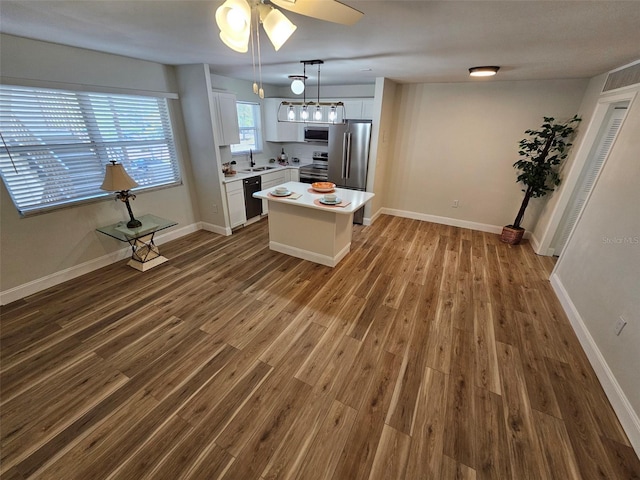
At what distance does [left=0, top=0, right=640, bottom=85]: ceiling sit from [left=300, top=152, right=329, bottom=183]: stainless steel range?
2307 millimetres

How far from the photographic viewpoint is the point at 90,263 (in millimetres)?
3213

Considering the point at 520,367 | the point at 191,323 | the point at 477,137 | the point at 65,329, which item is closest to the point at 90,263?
the point at 65,329

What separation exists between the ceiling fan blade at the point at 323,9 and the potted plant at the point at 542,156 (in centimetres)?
381

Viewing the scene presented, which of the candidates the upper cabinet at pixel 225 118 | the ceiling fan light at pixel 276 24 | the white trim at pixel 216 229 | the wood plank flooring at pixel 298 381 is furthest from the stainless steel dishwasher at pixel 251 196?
the ceiling fan light at pixel 276 24

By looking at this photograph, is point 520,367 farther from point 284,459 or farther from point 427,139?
point 427,139

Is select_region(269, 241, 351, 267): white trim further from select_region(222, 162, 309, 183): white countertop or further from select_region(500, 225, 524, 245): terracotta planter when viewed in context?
select_region(500, 225, 524, 245): terracotta planter

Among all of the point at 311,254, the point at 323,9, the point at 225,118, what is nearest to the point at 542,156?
the point at 311,254

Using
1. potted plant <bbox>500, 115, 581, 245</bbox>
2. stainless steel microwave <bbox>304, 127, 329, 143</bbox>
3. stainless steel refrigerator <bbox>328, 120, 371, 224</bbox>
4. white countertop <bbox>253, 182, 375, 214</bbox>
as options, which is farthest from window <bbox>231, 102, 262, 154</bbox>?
potted plant <bbox>500, 115, 581, 245</bbox>

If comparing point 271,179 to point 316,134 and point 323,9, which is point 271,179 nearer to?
point 316,134

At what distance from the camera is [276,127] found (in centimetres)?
548

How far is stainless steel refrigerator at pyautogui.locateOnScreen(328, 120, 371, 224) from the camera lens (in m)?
4.46

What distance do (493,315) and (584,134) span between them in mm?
2730

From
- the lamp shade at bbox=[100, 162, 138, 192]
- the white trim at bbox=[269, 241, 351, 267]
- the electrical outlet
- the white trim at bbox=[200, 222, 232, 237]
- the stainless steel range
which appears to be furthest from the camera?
the stainless steel range

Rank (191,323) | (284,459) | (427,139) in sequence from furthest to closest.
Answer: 1. (427,139)
2. (191,323)
3. (284,459)
